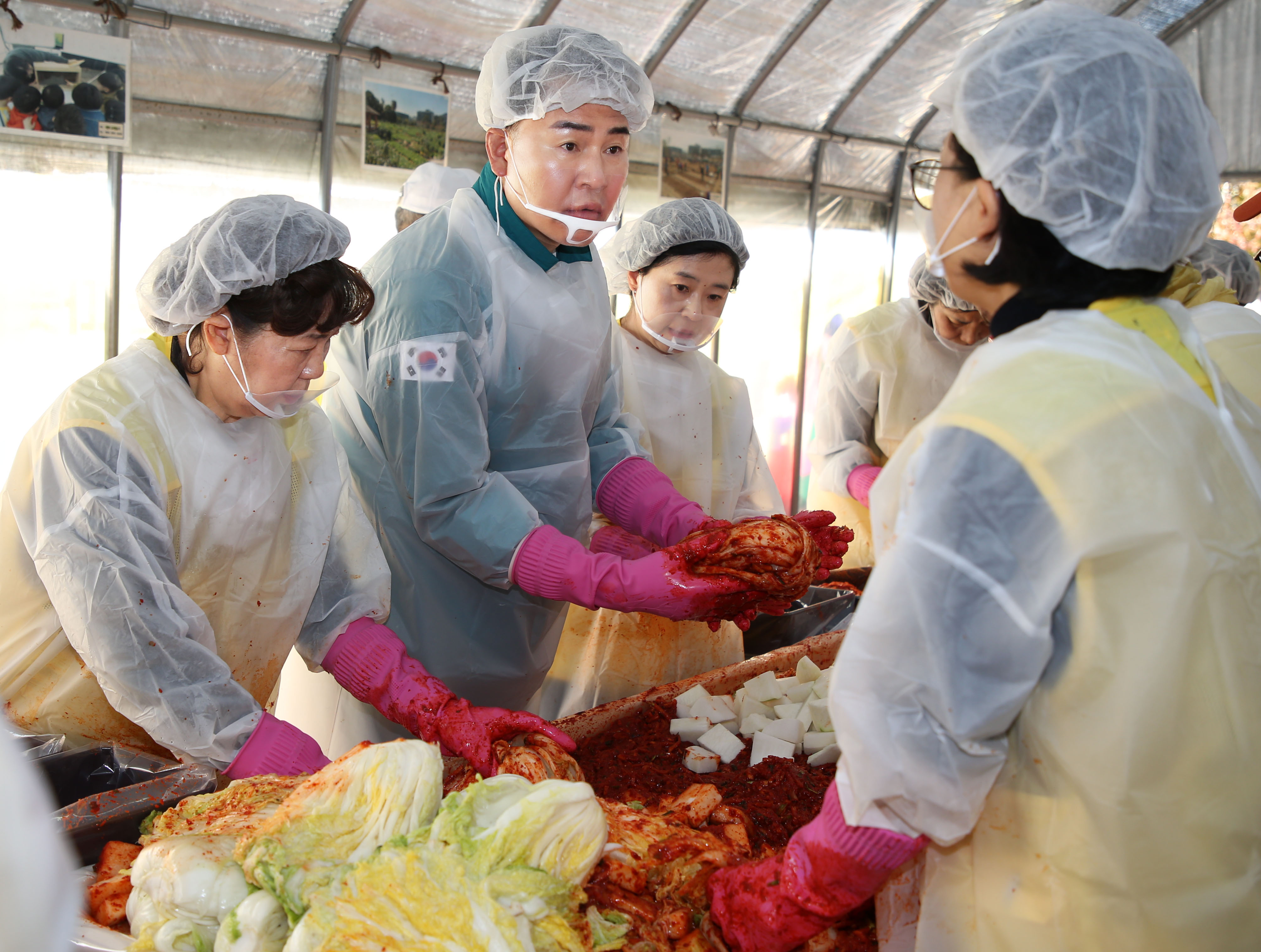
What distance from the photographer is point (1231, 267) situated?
3.69 metres

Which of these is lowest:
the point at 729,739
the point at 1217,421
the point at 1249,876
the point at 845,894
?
the point at 729,739

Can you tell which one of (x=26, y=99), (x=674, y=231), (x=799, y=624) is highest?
(x=26, y=99)

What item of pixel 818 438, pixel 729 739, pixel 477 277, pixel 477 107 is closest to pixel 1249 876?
pixel 729 739

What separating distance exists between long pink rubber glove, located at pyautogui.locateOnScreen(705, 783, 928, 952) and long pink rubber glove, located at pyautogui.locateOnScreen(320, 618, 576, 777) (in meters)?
0.62

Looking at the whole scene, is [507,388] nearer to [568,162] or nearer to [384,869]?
[568,162]

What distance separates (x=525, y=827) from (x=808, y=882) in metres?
0.49

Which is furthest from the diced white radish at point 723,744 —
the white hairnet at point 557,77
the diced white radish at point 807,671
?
the white hairnet at point 557,77

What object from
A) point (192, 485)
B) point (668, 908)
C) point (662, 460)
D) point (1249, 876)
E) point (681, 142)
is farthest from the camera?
point (681, 142)

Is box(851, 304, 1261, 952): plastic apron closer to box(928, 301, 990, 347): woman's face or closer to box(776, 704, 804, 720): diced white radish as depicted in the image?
box(776, 704, 804, 720): diced white radish

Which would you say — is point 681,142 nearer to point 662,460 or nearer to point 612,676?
point 662,460

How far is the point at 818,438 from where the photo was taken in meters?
4.78

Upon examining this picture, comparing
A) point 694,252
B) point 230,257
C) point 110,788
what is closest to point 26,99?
point 230,257

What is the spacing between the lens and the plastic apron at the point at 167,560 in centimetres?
205

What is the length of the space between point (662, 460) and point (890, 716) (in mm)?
2635
